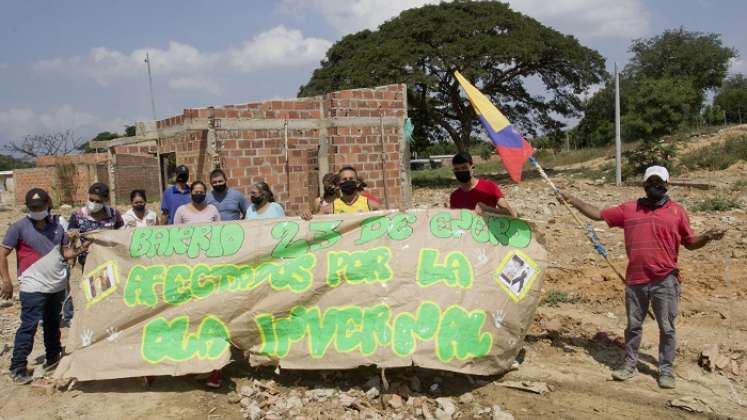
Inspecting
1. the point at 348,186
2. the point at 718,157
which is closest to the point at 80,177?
the point at 348,186

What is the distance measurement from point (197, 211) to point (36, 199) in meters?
1.38

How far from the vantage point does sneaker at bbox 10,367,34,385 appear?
4.70 metres

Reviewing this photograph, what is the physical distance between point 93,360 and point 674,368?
486 centimetres

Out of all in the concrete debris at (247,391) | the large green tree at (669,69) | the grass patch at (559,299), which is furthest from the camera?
the large green tree at (669,69)

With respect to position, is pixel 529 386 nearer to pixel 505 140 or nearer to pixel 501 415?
pixel 501 415

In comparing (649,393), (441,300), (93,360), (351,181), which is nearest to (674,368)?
(649,393)

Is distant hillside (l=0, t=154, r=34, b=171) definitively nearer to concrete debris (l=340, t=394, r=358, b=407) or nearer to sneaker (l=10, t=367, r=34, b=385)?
A: sneaker (l=10, t=367, r=34, b=385)

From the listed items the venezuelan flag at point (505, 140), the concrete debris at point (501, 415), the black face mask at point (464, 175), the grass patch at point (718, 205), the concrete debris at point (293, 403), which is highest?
the venezuelan flag at point (505, 140)

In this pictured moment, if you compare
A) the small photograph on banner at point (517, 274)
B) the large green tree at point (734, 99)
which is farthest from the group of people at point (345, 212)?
the large green tree at point (734, 99)

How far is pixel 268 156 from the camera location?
7746 millimetres

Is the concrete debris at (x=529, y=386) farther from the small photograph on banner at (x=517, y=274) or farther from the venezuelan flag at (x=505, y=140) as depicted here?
the venezuelan flag at (x=505, y=140)

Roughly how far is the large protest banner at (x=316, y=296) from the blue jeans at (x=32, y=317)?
1.35 feet

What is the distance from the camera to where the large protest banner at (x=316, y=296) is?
4188 mm

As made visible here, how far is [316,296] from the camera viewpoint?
432 cm
